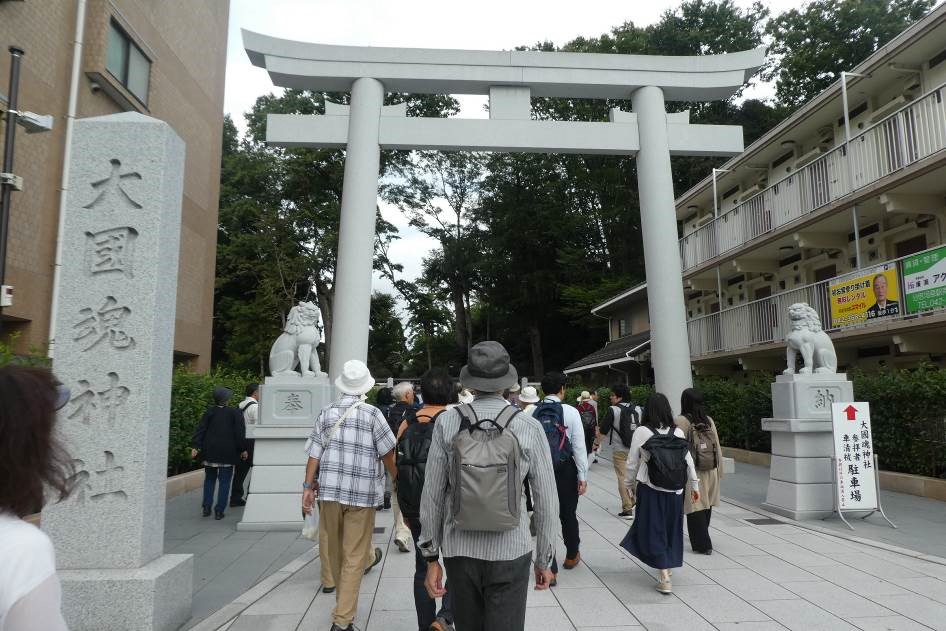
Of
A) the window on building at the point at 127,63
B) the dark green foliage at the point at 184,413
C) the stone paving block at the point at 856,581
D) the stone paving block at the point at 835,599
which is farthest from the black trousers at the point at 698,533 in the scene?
the window on building at the point at 127,63

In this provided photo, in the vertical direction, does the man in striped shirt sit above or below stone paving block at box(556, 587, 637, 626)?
above

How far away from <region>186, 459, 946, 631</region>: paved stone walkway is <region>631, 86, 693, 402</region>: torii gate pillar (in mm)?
5318

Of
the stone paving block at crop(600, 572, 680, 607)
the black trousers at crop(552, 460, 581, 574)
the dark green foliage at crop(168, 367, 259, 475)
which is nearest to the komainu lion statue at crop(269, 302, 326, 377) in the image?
the dark green foliage at crop(168, 367, 259, 475)

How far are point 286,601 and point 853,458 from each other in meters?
6.90

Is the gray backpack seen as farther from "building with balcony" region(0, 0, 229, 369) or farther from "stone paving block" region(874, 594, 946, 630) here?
"building with balcony" region(0, 0, 229, 369)

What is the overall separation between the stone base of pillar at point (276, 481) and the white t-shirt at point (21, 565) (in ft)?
22.3

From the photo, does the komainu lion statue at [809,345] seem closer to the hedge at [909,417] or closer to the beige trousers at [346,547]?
the hedge at [909,417]

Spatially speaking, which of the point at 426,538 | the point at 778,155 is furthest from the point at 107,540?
the point at 778,155

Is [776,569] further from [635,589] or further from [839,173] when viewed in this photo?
[839,173]

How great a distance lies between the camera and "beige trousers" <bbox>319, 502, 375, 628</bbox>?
4.23 m

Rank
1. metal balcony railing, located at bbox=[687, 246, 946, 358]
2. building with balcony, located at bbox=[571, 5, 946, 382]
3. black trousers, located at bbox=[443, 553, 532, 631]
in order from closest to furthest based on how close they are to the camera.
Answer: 1. black trousers, located at bbox=[443, 553, 532, 631]
2. building with balcony, located at bbox=[571, 5, 946, 382]
3. metal balcony railing, located at bbox=[687, 246, 946, 358]

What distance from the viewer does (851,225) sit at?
1533cm

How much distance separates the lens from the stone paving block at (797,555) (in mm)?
6141

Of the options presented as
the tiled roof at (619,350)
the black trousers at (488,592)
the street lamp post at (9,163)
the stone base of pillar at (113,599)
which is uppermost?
the street lamp post at (9,163)
